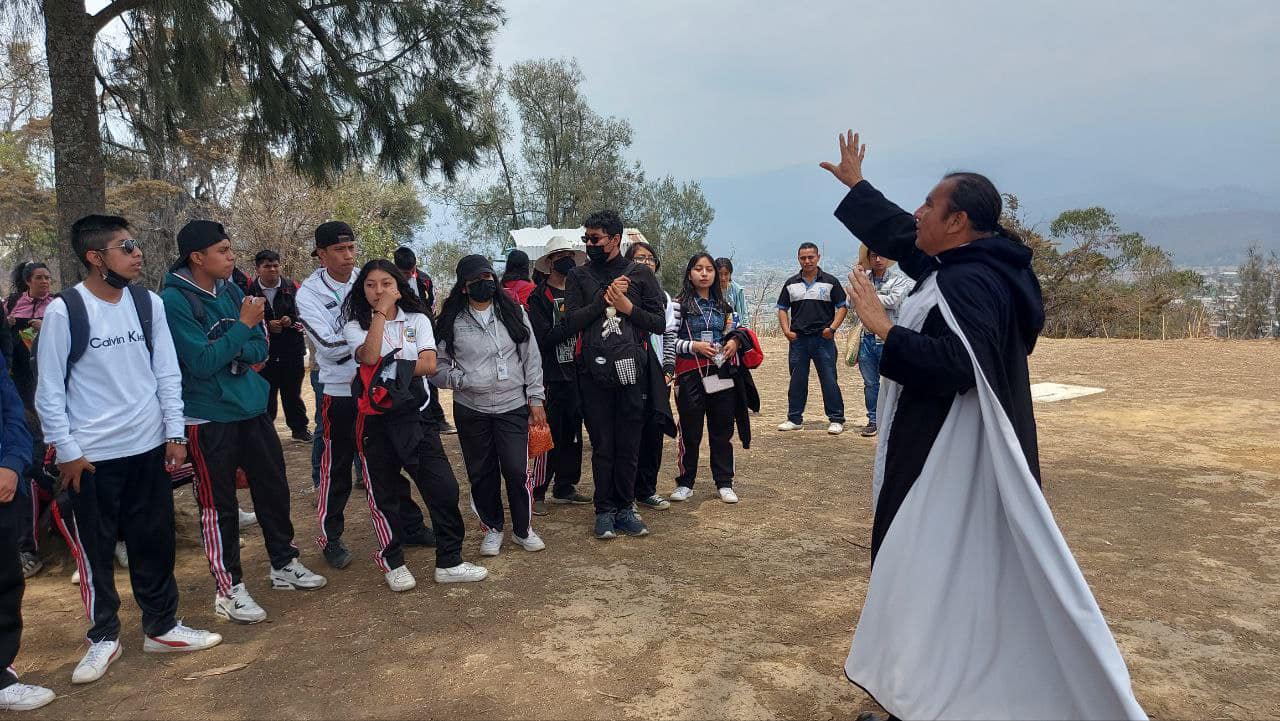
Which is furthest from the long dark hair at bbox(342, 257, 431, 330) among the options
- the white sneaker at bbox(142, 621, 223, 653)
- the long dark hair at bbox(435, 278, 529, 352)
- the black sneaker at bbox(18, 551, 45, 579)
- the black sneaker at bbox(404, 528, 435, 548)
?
the black sneaker at bbox(18, 551, 45, 579)

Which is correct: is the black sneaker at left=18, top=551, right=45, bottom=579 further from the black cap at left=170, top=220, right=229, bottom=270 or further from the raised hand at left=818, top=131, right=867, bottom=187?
the raised hand at left=818, top=131, right=867, bottom=187

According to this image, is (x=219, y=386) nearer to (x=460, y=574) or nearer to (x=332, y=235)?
(x=332, y=235)

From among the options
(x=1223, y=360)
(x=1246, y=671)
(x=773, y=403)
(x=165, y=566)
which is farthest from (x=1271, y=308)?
(x=165, y=566)

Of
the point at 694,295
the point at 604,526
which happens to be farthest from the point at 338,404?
the point at 694,295

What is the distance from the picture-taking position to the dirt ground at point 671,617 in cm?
318

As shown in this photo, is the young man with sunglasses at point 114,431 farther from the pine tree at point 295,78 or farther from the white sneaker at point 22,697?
the pine tree at point 295,78

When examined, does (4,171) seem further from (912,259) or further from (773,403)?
(912,259)

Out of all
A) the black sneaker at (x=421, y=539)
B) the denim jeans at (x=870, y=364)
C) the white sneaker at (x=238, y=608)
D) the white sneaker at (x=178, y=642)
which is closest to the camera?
the white sneaker at (x=178, y=642)

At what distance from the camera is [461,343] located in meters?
4.72

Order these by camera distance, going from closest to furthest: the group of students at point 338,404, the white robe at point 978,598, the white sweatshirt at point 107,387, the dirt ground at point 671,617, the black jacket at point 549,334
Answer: the white robe at point 978,598 < the dirt ground at point 671,617 < the white sweatshirt at point 107,387 < the group of students at point 338,404 < the black jacket at point 549,334

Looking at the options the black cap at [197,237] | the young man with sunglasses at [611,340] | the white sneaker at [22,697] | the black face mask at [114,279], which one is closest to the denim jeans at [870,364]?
the young man with sunglasses at [611,340]

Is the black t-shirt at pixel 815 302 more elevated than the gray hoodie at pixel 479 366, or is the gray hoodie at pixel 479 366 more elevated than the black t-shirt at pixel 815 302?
the black t-shirt at pixel 815 302

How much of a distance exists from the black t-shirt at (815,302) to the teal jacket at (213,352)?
5549 mm

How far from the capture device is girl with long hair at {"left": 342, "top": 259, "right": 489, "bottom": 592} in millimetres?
4270
